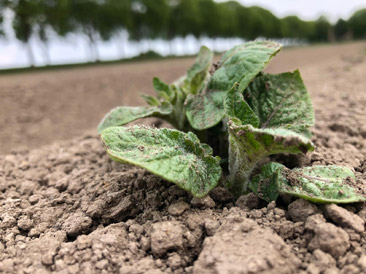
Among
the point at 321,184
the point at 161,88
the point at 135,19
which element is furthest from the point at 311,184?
the point at 135,19

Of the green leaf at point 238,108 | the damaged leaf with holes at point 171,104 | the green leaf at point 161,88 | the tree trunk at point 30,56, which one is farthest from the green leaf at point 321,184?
the tree trunk at point 30,56

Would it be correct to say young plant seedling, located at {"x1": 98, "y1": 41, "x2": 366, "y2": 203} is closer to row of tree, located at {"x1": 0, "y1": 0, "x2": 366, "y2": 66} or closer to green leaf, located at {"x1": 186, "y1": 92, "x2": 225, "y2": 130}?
green leaf, located at {"x1": 186, "y1": 92, "x2": 225, "y2": 130}

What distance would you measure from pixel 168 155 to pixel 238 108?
0.46 meters

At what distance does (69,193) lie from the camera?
202cm

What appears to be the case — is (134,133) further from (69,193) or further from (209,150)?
(69,193)

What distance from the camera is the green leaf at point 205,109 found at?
1879 mm

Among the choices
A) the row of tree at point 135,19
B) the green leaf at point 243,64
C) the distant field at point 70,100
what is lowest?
the distant field at point 70,100

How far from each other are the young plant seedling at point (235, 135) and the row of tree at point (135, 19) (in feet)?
64.9

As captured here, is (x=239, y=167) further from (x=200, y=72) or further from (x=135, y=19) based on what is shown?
(x=135, y=19)

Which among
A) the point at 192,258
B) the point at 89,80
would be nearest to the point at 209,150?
the point at 192,258

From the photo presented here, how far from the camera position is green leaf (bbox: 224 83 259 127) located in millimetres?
1636

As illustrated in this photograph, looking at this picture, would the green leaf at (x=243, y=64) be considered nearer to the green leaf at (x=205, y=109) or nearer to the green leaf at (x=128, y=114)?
the green leaf at (x=205, y=109)

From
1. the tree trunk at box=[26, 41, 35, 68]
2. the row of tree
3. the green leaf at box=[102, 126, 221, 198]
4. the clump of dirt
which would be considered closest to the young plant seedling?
the green leaf at box=[102, 126, 221, 198]

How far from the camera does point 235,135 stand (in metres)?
1.49
